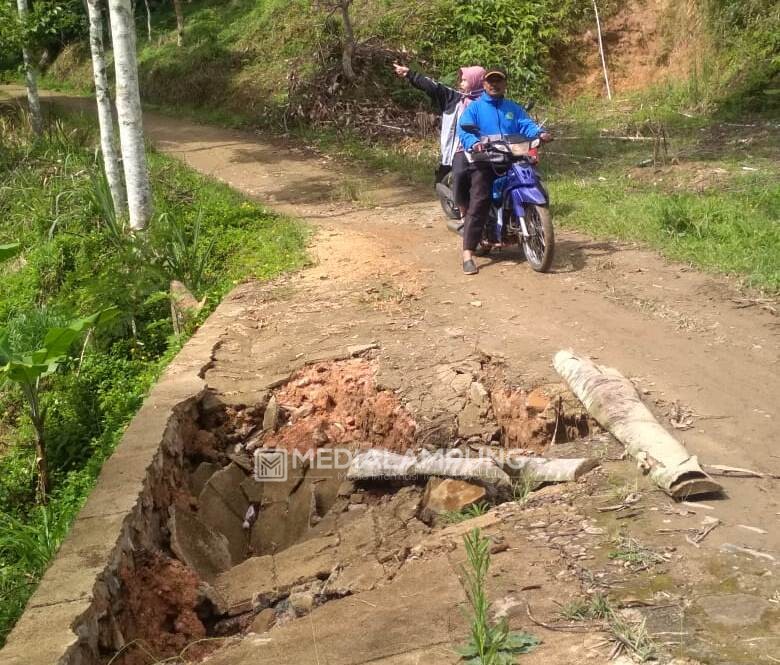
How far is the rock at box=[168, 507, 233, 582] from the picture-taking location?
4641 millimetres

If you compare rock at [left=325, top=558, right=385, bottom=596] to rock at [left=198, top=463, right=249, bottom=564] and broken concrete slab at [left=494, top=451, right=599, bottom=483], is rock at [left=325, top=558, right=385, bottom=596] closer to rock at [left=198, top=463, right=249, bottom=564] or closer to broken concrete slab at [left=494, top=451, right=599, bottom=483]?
broken concrete slab at [left=494, top=451, right=599, bottom=483]

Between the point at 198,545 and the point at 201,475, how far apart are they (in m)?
0.69

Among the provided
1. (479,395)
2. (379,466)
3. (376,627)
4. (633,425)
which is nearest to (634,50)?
(479,395)

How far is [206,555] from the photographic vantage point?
190 inches

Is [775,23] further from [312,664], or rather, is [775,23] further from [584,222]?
[312,664]

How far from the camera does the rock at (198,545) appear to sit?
183 inches

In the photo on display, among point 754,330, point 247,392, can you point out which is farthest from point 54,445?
point 754,330

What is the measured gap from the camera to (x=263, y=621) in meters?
4.05

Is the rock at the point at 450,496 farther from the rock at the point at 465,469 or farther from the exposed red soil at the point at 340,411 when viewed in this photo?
the exposed red soil at the point at 340,411

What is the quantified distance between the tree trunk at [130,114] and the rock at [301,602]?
571 cm

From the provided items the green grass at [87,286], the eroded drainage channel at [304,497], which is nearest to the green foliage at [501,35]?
the green grass at [87,286]

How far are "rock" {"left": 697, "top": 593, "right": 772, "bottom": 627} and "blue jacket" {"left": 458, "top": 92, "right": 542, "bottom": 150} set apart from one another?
4.85 metres

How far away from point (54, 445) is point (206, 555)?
2204 mm

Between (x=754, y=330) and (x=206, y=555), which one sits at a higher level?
(x=754, y=330)
